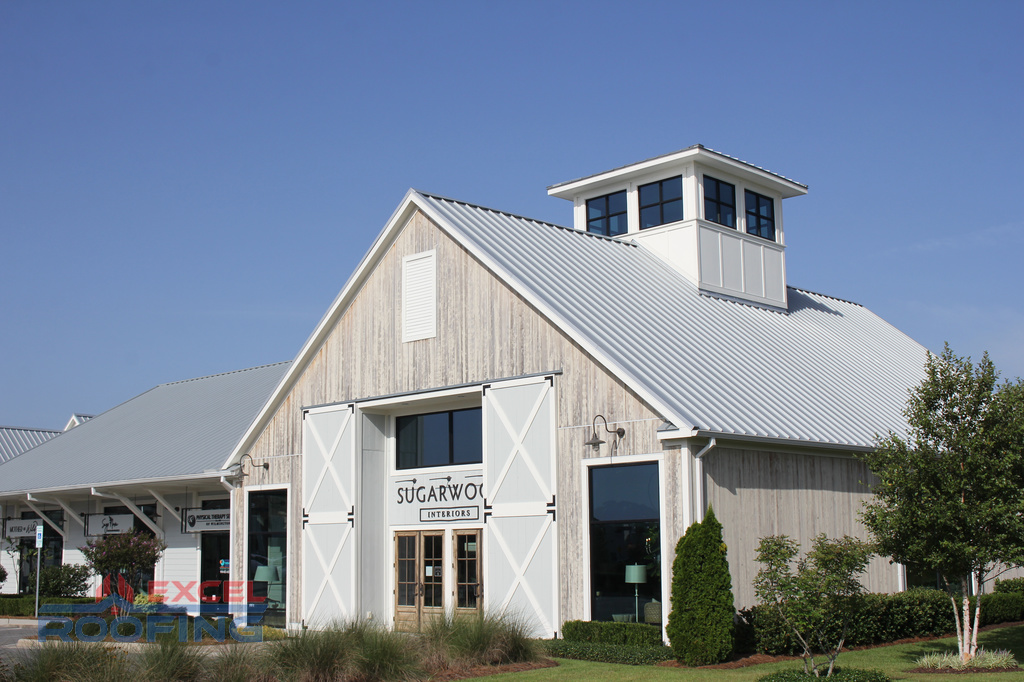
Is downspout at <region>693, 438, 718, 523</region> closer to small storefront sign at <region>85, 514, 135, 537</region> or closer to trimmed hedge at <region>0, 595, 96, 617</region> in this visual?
trimmed hedge at <region>0, 595, 96, 617</region>

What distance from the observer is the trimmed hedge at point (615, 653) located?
1786 cm

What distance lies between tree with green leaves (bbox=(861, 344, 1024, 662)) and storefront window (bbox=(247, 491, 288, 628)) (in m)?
15.0

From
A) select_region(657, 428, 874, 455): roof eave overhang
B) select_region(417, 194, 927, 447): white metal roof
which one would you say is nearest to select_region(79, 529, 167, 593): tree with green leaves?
select_region(417, 194, 927, 447): white metal roof

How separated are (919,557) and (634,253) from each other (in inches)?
495

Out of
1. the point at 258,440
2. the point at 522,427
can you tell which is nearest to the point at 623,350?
the point at 522,427

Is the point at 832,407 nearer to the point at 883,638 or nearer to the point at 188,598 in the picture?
the point at 883,638

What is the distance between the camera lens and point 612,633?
62.2ft

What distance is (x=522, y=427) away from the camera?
70.7 ft

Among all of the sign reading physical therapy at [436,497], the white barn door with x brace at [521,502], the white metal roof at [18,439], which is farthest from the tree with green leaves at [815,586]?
the white metal roof at [18,439]

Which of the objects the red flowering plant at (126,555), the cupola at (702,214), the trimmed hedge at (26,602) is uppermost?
the cupola at (702,214)

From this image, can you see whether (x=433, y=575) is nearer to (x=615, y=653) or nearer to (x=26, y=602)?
(x=615, y=653)

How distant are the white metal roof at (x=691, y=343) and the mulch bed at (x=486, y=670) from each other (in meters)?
4.62

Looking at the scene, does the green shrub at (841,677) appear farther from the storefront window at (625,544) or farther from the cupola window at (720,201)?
the cupola window at (720,201)

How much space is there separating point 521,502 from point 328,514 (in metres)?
6.12
